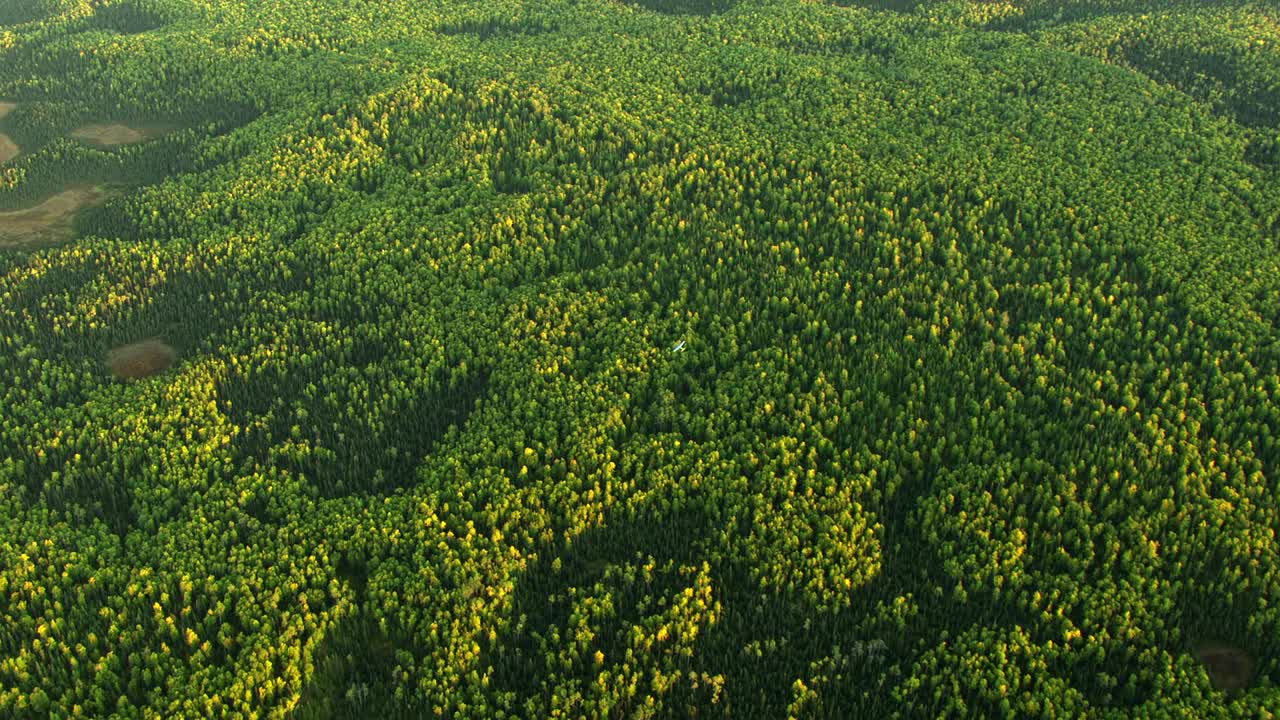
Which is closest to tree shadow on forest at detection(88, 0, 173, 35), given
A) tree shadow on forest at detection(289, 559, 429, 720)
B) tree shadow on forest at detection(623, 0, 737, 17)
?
tree shadow on forest at detection(623, 0, 737, 17)

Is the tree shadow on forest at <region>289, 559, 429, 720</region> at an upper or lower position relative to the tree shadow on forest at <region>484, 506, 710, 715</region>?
lower

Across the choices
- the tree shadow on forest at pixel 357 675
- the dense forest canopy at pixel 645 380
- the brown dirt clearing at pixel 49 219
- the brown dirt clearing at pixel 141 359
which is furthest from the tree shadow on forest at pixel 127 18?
the tree shadow on forest at pixel 357 675

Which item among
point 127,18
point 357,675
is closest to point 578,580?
point 357,675

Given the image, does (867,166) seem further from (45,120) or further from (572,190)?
(45,120)

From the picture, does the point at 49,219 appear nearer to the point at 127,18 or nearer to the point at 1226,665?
the point at 127,18

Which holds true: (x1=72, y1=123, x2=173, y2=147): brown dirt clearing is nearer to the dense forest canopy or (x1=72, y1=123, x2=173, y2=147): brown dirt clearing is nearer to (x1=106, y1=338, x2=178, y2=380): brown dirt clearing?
the dense forest canopy

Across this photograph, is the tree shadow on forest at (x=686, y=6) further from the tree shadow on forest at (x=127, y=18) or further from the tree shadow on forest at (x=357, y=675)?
the tree shadow on forest at (x=357, y=675)

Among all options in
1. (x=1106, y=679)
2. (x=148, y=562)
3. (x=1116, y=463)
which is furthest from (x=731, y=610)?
(x=148, y=562)
